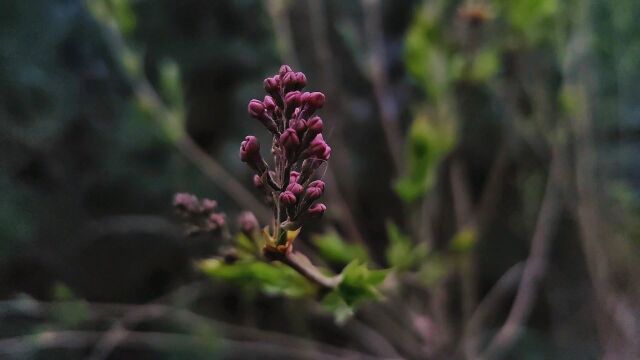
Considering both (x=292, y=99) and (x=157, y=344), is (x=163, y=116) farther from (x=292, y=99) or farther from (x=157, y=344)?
(x=292, y=99)

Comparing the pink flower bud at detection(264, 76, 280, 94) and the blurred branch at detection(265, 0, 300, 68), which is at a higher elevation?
the blurred branch at detection(265, 0, 300, 68)

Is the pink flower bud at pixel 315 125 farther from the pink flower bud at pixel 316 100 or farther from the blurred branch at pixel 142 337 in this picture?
the blurred branch at pixel 142 337

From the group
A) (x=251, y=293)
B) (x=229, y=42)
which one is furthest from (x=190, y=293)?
(x=229, y=42)

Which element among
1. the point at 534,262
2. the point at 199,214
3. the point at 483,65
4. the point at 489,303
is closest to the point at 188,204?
the point at 199,214

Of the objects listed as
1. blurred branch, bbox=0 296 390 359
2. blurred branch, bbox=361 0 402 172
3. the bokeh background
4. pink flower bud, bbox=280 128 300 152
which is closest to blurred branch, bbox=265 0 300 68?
the bokeh background

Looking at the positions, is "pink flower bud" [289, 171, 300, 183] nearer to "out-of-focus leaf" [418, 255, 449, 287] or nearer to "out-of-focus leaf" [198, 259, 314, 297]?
"out-of-focus leaf" [198, 259, 314, 297]

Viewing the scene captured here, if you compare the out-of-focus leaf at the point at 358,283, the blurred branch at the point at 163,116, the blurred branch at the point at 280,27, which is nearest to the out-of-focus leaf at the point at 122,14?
the blurred branch at the point at 163,116
